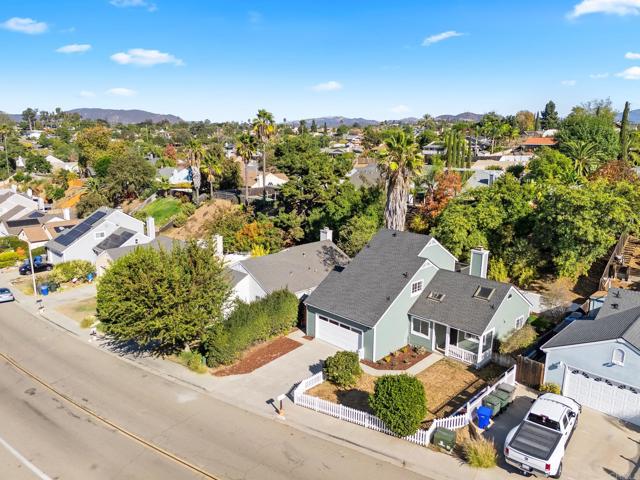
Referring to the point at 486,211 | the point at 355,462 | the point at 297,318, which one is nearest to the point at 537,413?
the point at 355,462

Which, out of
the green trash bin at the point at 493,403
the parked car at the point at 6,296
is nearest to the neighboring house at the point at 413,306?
the green trash bin at the point at 493,403

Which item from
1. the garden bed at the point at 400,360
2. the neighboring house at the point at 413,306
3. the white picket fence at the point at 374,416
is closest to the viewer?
the white picket fence at the point at 374,416

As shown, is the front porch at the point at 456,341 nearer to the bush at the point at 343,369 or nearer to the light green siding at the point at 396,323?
the light green siding at the point at 396,323

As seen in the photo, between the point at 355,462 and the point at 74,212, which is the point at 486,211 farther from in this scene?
the point at 74,212

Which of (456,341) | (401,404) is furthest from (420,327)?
(401,404)

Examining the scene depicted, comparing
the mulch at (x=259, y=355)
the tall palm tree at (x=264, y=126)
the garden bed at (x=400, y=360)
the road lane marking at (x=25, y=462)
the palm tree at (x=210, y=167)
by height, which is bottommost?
the road lane marking at (x=25, y=462)

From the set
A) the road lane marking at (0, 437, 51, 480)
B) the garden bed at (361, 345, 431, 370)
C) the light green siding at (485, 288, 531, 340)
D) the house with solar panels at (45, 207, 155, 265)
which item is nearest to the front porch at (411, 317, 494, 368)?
the light green siding at (485, 288, 531, 340)

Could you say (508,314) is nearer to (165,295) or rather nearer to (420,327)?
(420,327)
